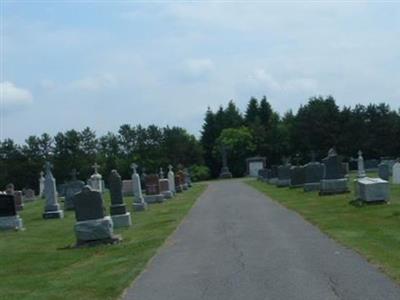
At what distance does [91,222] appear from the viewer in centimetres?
1662

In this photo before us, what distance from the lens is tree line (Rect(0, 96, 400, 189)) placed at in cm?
8494

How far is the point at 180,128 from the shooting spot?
103 m

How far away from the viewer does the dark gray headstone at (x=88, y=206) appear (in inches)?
669

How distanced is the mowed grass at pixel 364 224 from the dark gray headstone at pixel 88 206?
17.5 feet

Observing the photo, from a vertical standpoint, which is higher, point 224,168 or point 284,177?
point 224,168

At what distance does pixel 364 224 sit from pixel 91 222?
6.39m

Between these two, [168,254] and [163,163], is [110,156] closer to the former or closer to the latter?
[163,163]

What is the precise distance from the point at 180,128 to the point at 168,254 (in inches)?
3546

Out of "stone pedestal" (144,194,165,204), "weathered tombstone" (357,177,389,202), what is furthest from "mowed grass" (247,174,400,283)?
"stone pedestal" (144,194,165,204)

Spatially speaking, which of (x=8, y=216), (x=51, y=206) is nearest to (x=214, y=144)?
(x=51, y=206)

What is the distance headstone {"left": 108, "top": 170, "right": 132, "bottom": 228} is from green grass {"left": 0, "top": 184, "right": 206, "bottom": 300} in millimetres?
405

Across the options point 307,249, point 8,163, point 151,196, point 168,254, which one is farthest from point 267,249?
point 8,163

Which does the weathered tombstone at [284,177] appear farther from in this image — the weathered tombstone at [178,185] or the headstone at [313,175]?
the headstone at [313,175]

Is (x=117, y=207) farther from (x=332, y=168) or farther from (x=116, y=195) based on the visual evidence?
(x=332, y=168)
